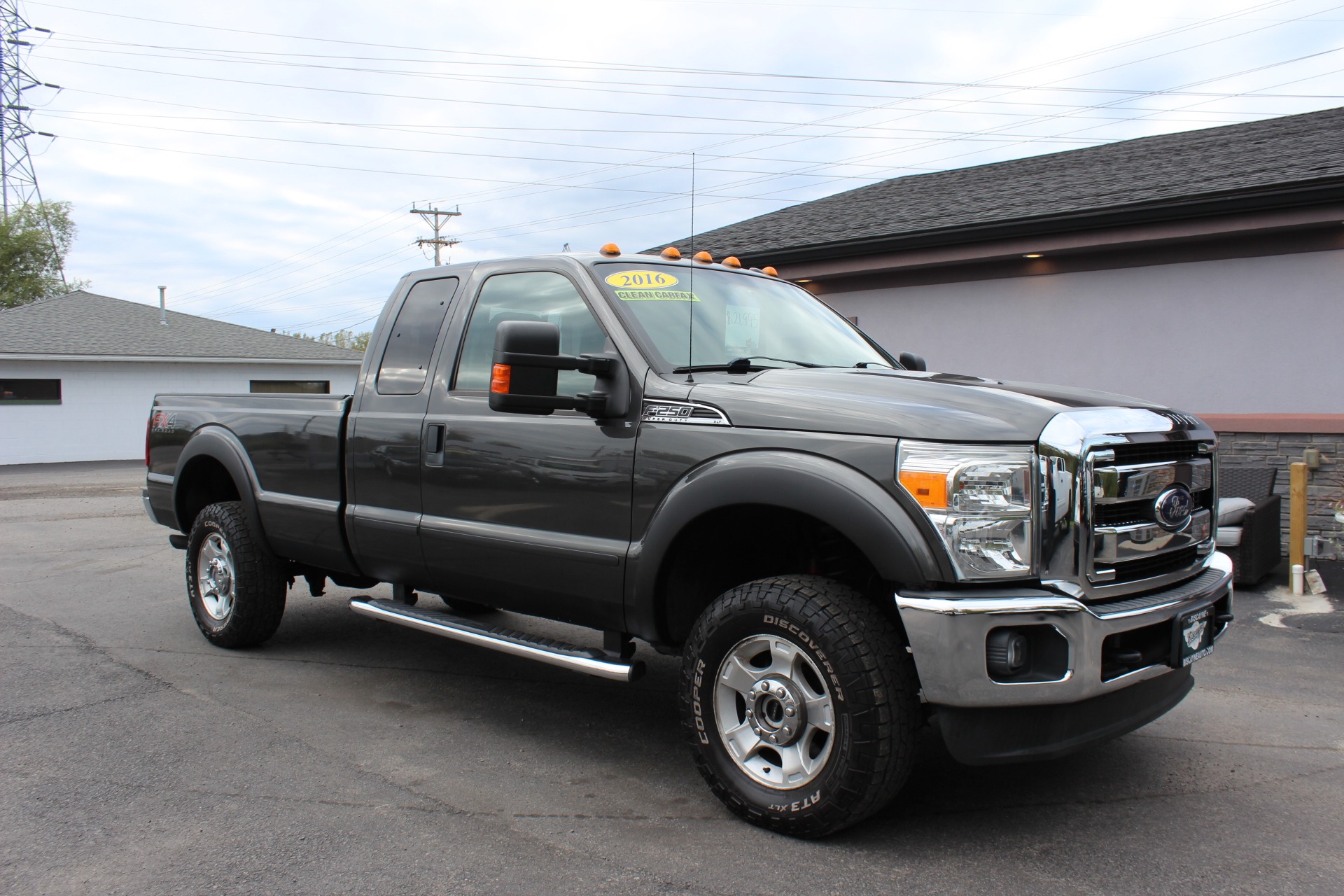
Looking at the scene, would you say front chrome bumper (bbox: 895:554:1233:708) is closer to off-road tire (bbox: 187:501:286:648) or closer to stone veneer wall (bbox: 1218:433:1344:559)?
off-road tire (bbox: 187:501:286:648)

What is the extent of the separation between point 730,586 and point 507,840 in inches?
50.9

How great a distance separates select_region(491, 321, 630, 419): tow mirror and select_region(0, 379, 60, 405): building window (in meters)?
26.7

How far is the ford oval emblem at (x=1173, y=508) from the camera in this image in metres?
3.34

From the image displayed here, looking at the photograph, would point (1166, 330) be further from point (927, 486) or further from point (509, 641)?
point (509, 641)

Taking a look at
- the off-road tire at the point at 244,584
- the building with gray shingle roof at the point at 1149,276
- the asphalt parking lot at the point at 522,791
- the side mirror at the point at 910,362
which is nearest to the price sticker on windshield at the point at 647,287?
the side mirror at the point at 910,362

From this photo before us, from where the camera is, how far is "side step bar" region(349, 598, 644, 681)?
385cm

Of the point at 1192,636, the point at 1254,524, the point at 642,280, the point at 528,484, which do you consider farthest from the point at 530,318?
the point at 1254,524

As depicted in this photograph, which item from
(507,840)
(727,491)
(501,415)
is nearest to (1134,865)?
(727,491)

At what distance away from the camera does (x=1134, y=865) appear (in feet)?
10.4

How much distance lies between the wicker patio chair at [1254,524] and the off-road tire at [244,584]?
19.7ft

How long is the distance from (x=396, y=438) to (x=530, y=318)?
89 centimetres

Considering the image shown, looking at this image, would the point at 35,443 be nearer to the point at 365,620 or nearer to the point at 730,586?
the point at 365,620

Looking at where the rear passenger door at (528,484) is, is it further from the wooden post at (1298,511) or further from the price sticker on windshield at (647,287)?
the wooden post at (1298,511)

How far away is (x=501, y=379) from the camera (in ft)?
12.3
